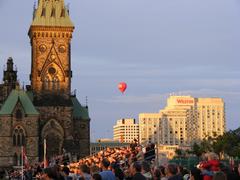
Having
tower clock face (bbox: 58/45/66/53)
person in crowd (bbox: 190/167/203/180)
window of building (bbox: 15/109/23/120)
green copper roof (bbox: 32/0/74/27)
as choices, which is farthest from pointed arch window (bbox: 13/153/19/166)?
person in crowd (bbox: 190/167/203/180)

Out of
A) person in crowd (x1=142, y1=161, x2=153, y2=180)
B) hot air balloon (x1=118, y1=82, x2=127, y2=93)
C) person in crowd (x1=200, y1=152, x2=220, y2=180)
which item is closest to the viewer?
person in crowd (x1=200, y1=152, x2=220, y2=180)

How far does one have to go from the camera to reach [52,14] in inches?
3991

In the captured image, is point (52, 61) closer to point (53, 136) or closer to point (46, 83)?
point (46, 83)

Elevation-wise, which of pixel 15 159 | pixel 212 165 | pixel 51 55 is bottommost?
pixel 212 165

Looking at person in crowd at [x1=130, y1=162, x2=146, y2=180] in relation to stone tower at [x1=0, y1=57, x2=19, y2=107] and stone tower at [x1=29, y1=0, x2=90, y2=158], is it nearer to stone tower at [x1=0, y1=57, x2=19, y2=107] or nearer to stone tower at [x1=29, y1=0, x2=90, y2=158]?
stone tower at [x1=29, y1=0, x2=90, y2=158]

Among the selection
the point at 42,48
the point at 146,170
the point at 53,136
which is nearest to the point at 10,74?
the point at 42,48

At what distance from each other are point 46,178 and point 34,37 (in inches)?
3337

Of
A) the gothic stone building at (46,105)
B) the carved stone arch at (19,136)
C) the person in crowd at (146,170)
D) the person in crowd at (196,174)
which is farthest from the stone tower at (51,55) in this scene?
the person in crowd at (196,174)

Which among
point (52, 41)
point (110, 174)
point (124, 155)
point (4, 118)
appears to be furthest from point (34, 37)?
point (110, 174)

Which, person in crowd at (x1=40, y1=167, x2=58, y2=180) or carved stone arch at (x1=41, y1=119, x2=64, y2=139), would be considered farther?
carved stone arch at (x1=41, y1=119, x2=64, y2=139)

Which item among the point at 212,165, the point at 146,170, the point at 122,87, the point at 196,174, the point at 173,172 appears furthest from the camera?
the point at 122,87

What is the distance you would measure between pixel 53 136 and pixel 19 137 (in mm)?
4563

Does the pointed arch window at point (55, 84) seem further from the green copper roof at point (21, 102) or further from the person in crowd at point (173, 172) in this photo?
the person in crowd at point (173, 172)

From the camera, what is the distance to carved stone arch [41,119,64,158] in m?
95.7
